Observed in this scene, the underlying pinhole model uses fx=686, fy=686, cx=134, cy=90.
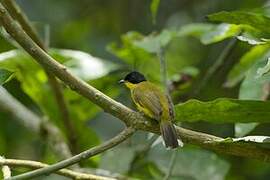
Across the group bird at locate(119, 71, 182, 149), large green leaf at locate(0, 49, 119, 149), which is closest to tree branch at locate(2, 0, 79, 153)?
large green leaf at locate(0, 49, 119, 149)

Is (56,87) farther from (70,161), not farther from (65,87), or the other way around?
(70,161)

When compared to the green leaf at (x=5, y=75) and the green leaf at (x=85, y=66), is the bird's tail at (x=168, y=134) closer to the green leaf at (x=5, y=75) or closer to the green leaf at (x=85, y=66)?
the green leaf at (x=5, y=75)

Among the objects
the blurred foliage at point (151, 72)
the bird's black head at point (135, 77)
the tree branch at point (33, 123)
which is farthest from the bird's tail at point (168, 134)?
the tree branch at point (33, 123)

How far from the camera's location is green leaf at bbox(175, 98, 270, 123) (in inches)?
90.7

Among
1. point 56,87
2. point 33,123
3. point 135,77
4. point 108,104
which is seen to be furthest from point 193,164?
point 108,104

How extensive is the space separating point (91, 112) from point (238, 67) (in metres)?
0.87

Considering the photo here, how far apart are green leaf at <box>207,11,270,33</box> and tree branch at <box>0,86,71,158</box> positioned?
1543mm

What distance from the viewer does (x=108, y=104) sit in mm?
2168

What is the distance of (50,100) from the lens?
3715mm

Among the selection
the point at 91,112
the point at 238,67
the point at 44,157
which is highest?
the point at 238,67

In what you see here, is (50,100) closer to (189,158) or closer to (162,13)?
(189,158)

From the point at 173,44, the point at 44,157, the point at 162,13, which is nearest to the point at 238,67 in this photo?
the point at 44,157

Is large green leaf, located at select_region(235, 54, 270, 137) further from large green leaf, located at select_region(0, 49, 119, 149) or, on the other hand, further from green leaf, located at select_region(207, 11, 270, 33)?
large green leaf, located at select_region(0, 49, 119, 149)

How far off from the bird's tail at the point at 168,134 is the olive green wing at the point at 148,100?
1.28 ft
